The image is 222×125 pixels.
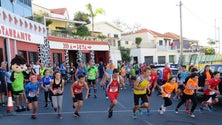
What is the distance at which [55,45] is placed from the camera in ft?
83.3

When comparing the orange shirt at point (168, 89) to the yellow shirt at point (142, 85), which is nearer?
the yellow shirt at point (142, 85)

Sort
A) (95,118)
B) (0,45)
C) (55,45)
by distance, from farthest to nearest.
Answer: (55,45), (0,45), (95,118)

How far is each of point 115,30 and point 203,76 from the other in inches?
1648

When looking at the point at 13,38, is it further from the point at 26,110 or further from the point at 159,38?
the point at 159,38

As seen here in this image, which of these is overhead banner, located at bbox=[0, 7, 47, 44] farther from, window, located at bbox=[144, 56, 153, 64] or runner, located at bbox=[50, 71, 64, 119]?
window, located at bbox=[144, 56, 153, 64]

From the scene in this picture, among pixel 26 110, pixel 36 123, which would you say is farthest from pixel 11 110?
pixel 36 123

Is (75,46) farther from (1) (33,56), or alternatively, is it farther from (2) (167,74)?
(2) (167,74)

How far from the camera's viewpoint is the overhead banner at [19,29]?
51.5 feet

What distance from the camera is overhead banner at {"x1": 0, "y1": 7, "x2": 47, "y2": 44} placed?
15.7 m

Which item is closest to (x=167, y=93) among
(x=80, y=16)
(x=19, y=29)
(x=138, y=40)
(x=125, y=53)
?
(x=19, y=29)

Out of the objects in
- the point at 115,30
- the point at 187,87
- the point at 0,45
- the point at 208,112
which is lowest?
the point at 208,112

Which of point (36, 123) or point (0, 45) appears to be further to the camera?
point (0, 45)

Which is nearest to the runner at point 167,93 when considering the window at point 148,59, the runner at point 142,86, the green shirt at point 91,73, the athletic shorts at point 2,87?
the runner at point 142,86

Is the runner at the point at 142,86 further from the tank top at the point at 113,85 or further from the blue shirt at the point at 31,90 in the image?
the blue shirt at the point at 31,90
